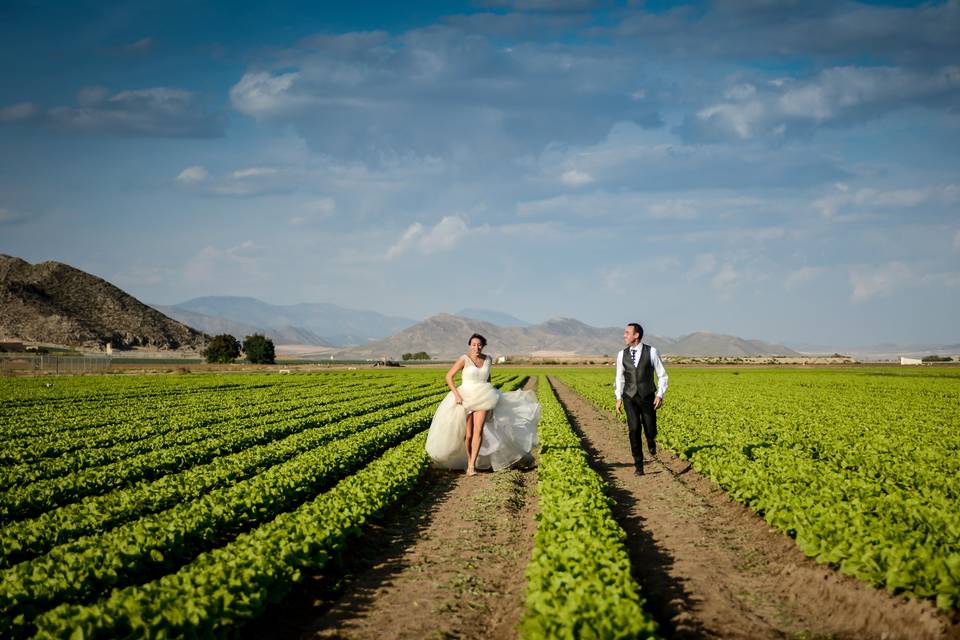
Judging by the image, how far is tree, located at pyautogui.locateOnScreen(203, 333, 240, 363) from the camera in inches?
5005

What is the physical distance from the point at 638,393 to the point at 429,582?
6322 mm

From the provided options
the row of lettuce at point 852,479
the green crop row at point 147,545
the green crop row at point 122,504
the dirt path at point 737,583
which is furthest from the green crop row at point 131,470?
the row of lettuce at point 852,479

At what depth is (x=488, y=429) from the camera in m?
13.6

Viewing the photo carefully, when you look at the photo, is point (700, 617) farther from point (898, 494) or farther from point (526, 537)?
point (898, 494)

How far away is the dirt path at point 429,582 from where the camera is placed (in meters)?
6.24

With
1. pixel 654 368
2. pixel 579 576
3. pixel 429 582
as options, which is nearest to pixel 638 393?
pixel 654 368

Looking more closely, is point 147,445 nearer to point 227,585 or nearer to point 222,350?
point 227,585

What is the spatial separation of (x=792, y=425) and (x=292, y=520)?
55.4 ft

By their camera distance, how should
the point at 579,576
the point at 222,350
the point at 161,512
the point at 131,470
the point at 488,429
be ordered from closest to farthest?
the point at 579,576
the point at 161,512
the point at 131,470
the point at 488,429
the point at 222,350

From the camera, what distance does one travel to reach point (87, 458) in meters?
14.5

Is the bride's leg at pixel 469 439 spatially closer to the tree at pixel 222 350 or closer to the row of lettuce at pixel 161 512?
the row of lettuce at pixel 161 512

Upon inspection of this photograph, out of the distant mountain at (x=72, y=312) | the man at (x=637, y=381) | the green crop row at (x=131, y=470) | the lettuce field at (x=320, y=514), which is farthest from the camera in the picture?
the distant mountain at (x=72, y=312)

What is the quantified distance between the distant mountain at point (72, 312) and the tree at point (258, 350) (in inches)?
1538

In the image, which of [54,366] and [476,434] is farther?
[54,366]
